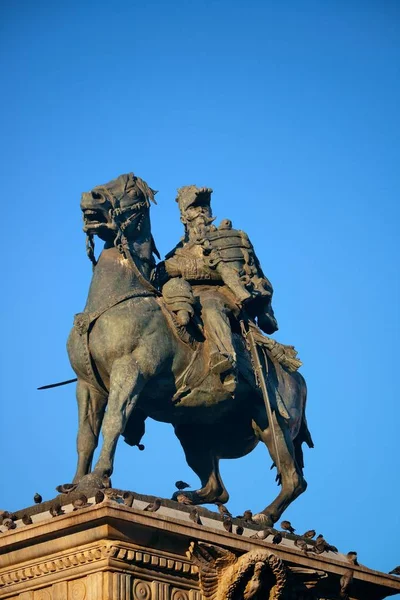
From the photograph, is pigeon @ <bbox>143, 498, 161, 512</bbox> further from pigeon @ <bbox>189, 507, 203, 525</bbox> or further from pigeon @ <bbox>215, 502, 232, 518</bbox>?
pigeon @ <bbox>215, 502, 232, 518</bbox>

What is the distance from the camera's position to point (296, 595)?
66.7 ft

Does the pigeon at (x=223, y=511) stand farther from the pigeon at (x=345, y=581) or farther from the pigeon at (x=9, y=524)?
the pigeon at (x=9, y=524)

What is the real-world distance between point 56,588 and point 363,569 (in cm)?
402

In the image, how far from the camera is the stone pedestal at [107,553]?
18578mm

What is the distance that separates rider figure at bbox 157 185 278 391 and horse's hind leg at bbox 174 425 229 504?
1.41 m

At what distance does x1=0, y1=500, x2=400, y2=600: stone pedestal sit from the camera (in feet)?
61.0

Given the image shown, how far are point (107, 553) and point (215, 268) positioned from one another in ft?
15.5

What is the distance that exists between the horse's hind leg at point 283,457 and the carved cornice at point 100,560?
2.58 metres

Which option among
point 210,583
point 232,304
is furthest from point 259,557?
point 232,304

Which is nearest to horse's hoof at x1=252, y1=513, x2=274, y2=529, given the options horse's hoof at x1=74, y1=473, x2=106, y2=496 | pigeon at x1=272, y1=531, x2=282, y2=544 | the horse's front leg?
pigeon at x1=272, y1=531, x2=282, y2=544

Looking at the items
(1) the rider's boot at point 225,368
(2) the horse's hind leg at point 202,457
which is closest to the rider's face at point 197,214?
(1) the rider's boot at point 225,368

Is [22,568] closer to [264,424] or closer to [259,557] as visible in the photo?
[259,557]

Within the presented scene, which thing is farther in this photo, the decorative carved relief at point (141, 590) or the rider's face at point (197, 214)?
the rider's face at point (197, 214)

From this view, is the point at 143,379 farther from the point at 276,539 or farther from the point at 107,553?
the point at 107,553
